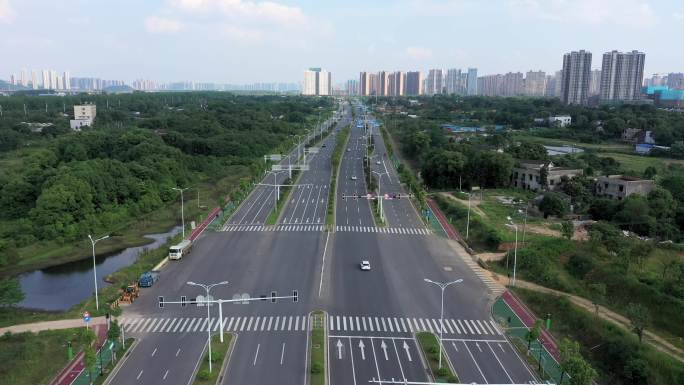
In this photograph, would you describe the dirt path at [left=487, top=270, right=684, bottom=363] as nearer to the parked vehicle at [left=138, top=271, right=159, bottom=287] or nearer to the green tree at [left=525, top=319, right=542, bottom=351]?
the green tree at [left=525, top=319, right=542, bottom=351]

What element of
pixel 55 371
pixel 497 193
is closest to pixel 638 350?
pixel 55 371

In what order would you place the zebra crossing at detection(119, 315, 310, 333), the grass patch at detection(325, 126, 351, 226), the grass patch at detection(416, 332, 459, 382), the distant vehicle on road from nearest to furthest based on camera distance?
the grass patch at detection(416, 332, 459, 382), the zebra crossing at detection(119, 315, 310, 333), the distant vehicle on road, the grass patch at detection(325, 126, 351, 226)

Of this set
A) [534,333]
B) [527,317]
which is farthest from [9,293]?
[527,317]

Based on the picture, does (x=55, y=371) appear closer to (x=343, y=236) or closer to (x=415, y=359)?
(x=415, y=359)

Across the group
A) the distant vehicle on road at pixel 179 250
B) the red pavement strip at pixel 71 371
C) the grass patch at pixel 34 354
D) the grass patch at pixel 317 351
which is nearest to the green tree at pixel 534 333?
the grass patch at pixel 317 351

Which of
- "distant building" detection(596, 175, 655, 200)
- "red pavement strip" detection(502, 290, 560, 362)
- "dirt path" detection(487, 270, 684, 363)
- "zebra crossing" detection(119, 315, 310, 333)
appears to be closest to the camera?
"dirt path" detection(487, 270, 684, 363)

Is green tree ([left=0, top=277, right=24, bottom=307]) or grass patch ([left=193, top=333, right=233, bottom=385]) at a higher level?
green tree ([left=0, top=277, right=24, bottom=307])

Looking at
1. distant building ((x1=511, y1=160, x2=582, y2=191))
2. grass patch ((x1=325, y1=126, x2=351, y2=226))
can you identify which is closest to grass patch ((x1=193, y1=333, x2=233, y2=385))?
grass patch ((x1=325, y1=126, x2=351, y2=226))

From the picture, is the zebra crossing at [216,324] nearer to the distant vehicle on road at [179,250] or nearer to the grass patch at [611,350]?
the distant vehicle on road at [179,250]
